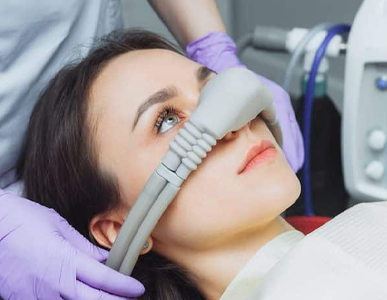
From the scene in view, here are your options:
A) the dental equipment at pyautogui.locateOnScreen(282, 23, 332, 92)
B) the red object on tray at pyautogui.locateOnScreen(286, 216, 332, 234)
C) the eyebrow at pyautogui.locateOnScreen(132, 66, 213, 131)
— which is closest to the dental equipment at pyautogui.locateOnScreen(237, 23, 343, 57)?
the dental equipment at pyautogui.locateOnScreen(282, 23, 332, 92)

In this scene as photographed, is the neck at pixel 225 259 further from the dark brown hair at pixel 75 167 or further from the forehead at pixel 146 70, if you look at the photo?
the forehead at pixel 146 70

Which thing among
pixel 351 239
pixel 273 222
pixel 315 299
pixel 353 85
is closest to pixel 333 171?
pixel 353 85

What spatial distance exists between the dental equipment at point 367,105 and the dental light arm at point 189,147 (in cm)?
41

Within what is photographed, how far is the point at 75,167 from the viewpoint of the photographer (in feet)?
3.33

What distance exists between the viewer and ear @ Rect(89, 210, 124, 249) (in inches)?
40.3

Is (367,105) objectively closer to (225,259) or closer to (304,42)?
(304,42)

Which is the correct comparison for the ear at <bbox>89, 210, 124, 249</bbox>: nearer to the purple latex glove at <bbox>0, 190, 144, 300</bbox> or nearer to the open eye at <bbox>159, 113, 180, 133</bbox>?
the purple latex glove at <bbox>0, 190, 144, 300</bbox>

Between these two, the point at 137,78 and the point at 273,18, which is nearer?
the point at 137,78

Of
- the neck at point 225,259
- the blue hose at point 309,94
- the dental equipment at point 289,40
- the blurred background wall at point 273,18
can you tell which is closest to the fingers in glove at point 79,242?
the neck at point 225,259

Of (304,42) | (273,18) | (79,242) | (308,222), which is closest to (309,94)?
(304,42)

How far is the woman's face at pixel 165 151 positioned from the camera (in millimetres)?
921

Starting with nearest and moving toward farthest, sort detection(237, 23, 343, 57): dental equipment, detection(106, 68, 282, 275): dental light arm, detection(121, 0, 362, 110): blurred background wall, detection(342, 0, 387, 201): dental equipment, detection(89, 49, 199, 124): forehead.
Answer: detection(106, 68, 282, 275): dental light arm → detection(89, 49, 199, 124): forehead → detection(342, 0, 387, 201): dental equipment → detection(237, 23, 343, 57): dental equipment → detection(121, 0, 362, 110): blurred background wall

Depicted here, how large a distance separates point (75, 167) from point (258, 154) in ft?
1.16

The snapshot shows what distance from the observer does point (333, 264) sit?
83 cm
